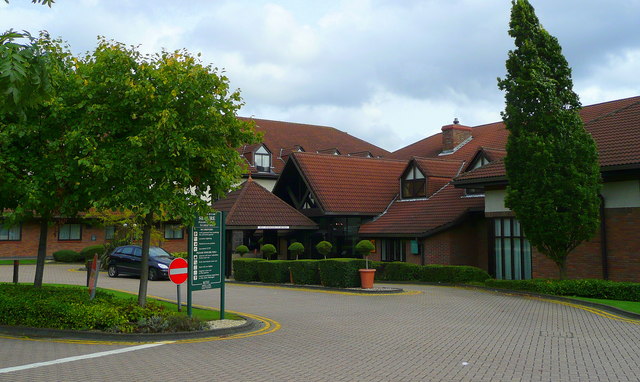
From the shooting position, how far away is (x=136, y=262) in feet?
91.2

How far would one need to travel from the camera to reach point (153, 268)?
2709cm

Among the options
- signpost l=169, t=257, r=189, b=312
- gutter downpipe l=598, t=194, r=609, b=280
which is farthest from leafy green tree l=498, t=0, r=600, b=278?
signpost l=169, t=257, r=189, b=312

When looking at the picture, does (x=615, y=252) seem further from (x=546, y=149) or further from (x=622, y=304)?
(x=622, y=304)

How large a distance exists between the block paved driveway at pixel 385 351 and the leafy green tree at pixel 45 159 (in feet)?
10.4

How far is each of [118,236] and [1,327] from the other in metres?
22.6

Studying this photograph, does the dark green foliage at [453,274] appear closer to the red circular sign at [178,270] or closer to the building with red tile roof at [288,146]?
the red circular sign at [178,270]

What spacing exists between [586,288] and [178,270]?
40.9 ft

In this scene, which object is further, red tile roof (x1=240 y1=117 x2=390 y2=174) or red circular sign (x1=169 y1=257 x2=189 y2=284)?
red tile roof (x1=240 y1=117 x2=390 y2=174)

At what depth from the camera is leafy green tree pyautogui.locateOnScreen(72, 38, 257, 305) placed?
494 inches

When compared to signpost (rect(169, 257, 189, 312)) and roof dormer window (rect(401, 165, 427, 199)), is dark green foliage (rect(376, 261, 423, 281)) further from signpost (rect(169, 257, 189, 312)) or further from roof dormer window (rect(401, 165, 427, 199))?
signpost (rect(169, 257, 189, 312))

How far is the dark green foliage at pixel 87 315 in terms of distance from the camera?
472 inches

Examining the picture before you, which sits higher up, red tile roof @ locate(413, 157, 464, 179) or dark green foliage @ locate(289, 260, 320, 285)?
red tile roof @ locate(413, 157, 464, 179)

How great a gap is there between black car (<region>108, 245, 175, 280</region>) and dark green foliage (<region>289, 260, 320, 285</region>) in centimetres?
593

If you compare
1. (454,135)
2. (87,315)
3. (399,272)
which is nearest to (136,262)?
(399,272)
